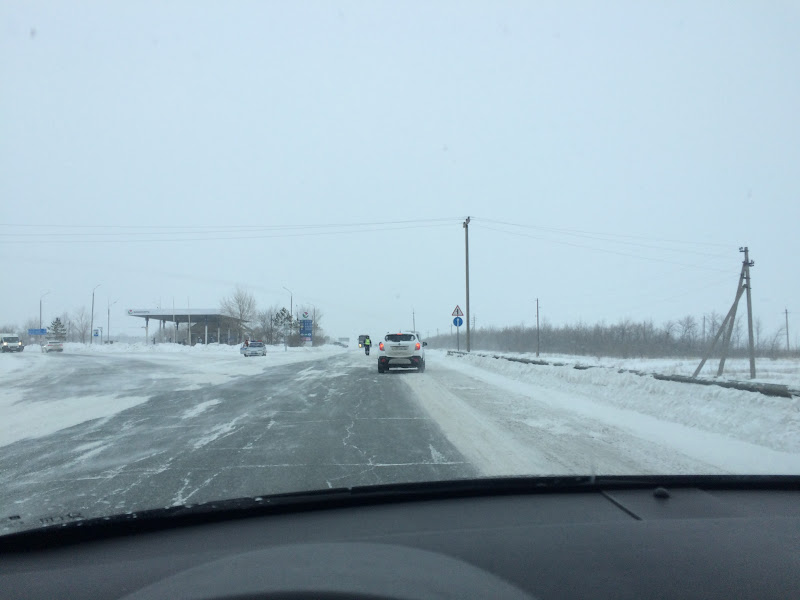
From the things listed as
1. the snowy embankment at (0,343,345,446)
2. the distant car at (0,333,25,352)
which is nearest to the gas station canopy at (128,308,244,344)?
the distant car at (0,333,25,352)

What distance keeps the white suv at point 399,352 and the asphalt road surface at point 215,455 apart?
10.8 m

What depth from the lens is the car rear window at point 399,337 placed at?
25.6 m

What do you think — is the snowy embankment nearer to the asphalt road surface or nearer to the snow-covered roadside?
the asphalt road surface

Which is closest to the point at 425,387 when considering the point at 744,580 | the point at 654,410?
the point at 654,410

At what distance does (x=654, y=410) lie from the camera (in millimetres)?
11891

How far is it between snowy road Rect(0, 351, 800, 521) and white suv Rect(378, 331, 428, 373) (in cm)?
853

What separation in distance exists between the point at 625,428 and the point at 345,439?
4.77 metres

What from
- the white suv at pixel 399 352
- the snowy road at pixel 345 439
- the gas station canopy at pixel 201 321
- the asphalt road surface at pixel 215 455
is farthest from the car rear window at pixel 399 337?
the gas station canopy at pixel 201 321

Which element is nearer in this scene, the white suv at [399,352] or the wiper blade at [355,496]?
the wiper blade at [355,496]

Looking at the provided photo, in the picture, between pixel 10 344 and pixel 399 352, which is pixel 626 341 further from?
pixel 10 344

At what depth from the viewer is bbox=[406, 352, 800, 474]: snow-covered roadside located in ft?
23.7

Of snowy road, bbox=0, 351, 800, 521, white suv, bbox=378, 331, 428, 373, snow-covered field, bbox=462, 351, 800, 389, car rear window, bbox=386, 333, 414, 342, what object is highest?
car rear window, bbox=386, 333, 414, 342

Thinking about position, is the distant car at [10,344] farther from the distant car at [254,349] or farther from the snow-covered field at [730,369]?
the snow-covered field at [730,369]

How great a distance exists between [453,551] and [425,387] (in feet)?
51.9
